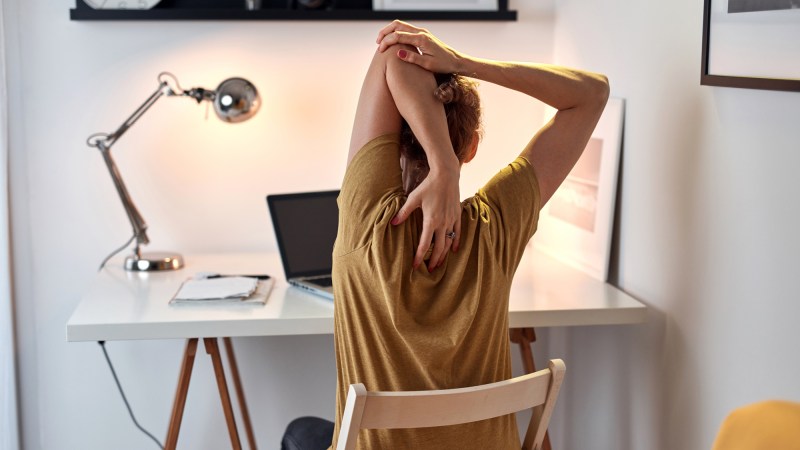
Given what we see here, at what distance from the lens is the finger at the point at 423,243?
1384 millimetres

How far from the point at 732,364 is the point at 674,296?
0.25m

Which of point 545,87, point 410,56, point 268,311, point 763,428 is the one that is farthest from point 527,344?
point 763,428

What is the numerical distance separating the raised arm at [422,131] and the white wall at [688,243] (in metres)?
0.53

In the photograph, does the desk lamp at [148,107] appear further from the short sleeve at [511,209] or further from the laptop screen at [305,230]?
the short sleeve at [511,209]

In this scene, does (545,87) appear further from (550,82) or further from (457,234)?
(457,234)

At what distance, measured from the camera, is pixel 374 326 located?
4.67ft

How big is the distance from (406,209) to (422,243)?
6cm

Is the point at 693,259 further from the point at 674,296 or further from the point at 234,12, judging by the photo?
the point at 234,12

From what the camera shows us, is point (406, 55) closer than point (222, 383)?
Yes

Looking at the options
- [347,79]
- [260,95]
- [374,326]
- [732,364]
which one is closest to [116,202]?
[260,95]

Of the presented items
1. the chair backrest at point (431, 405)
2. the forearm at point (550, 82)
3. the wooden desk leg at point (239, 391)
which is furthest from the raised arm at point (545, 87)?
the wooden desk leg at point (239, 391)

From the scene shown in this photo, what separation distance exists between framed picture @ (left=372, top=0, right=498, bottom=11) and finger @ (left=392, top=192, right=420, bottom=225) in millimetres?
1272

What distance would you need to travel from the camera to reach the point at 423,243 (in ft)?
4.57

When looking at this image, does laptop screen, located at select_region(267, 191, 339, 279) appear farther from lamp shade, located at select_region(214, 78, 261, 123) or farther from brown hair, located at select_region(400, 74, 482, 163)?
brown hair, located at select_region(400, 74, 482, 163)
